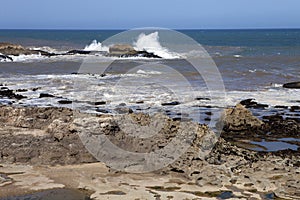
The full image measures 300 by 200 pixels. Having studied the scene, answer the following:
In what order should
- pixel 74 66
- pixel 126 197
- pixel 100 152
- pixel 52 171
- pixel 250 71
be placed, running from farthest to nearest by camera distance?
pixel 74 66 < pixel 250 71 < pixel 100 152 < pixel 52 171 < pixel 126 197

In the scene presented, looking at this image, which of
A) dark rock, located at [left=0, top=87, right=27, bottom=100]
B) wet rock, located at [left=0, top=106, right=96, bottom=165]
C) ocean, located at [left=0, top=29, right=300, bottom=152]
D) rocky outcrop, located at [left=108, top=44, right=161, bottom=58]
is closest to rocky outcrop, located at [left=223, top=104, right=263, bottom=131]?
ocean, located at [left=0, top=29, right=300, bottom=152]

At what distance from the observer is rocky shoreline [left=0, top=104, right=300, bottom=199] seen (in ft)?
21.5

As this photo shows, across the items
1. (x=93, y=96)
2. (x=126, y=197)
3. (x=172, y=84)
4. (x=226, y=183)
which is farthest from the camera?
(x=172, y=84)

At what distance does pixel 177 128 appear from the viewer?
8.07m

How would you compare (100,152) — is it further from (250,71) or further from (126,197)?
(250,71)

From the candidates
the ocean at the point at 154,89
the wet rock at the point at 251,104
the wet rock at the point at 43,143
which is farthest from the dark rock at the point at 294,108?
the wet rock at the point at 43,143

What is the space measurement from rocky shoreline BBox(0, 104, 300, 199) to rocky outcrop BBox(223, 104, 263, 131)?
275cm

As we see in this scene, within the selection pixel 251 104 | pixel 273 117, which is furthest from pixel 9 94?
pixel 273 117

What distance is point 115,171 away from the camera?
733 cm

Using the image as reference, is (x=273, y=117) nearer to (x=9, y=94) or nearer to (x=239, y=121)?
(x=239, y=121)

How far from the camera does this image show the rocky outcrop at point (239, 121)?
11.7 meters

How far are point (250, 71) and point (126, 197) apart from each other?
2319cm

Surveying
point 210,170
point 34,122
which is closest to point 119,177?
point 210,170

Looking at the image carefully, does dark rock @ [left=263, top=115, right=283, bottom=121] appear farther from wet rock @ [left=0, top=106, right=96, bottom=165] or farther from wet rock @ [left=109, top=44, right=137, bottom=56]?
wet rock @ [left=109, top=44, right=137, bottom=56]
